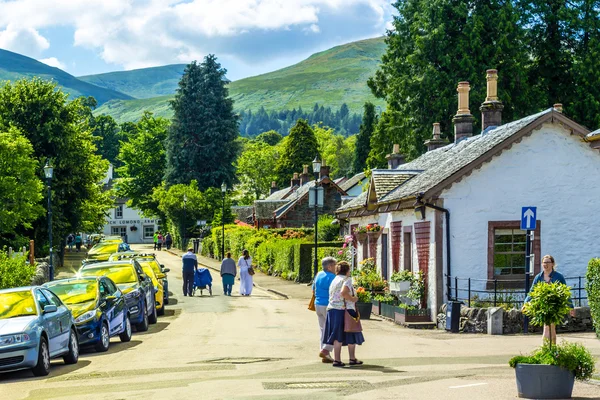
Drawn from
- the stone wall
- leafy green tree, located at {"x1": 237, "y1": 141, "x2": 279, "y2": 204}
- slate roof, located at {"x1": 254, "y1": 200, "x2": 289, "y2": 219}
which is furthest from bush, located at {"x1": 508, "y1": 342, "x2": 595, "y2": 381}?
leafy green tree, located at {"x1": 237, "y1": 141, "x2": 279, "y2": 204}

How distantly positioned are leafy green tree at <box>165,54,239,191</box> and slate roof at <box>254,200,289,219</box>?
16511 mm

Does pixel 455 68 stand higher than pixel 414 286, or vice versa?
pixel 455 68

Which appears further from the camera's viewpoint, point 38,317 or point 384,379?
point 38,317

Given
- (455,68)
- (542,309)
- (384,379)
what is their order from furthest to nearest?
1. (455,68)
2. (384,379)
3. (542,309)

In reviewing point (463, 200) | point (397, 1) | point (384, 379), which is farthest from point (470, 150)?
point (397, 1)

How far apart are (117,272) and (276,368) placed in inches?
451

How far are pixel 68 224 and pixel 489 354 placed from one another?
140 feet

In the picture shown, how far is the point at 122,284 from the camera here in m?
25.4

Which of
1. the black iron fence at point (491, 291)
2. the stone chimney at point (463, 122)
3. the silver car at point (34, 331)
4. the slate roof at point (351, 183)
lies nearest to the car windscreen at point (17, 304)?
the silver car at point (34, 331)

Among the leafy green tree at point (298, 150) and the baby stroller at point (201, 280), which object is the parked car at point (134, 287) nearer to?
the baby stroller at point (201, 280)

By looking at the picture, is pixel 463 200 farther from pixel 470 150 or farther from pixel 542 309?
pixel 542 309

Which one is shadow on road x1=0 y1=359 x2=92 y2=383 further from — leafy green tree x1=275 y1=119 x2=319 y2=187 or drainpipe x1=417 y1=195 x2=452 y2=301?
leafy green tree x1=275 y1=119 x2=319 y2=187

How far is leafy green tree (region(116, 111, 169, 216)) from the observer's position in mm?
110938

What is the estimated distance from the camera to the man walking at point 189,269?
37.8 m
